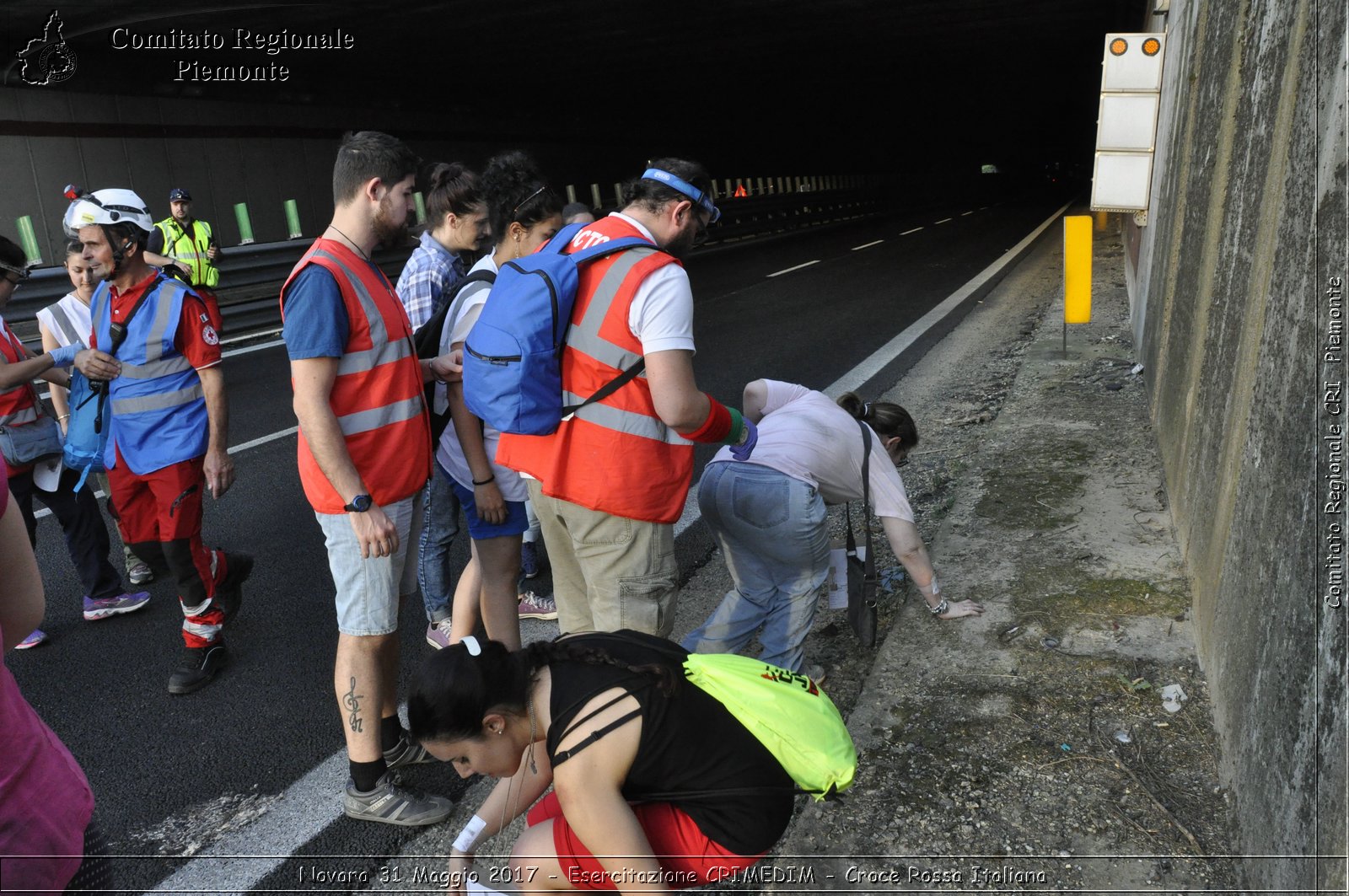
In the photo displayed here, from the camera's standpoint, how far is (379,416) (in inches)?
114

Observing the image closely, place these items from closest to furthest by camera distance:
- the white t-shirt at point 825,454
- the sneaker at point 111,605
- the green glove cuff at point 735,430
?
the green glove cuff at point 735,430, the white t-shirt at point 825,454, the sneaker at point 111,605

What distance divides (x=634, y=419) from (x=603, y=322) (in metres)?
0.28

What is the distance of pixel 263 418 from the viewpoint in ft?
26.7

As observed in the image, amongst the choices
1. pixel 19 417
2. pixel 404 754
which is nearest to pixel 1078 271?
pixel 404 754

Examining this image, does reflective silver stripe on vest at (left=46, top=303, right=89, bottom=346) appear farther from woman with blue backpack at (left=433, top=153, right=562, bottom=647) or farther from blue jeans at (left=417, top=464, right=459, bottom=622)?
woman with blue backpack at (left=433, top=153, right=562, bottom=647)

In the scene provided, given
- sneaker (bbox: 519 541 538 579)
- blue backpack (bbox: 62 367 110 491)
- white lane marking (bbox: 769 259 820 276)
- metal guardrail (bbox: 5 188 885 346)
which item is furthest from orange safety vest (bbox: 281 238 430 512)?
white lane marking (bbox: 769 259 820 276)

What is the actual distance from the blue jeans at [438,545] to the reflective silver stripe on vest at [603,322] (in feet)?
4.95

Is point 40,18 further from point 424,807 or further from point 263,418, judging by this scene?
point 424,807

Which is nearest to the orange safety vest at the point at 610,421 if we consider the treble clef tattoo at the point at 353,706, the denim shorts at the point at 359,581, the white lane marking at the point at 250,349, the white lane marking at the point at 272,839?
the denim shorts at the point at 359,581

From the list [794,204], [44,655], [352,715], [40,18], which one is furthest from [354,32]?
[794,204]

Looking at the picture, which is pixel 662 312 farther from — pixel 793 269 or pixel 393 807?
pixel 793 269

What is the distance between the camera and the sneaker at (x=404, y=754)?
316cm

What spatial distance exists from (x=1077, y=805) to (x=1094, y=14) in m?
21.8

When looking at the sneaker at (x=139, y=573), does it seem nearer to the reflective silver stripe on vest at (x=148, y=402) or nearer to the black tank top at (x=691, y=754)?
the reflective silver stripe on vest at (x=148, y=402)
